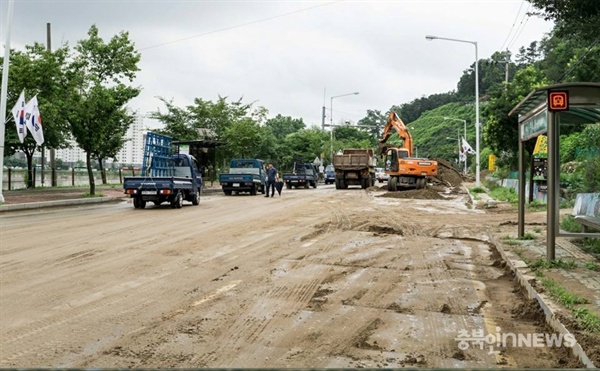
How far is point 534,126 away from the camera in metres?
10.1

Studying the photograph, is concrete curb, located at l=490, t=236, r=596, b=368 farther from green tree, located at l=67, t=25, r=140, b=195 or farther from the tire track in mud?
green tree, located at l=67, t=25, r=140, b=195

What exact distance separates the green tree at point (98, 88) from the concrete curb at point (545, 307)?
22.0m

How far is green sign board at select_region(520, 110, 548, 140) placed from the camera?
9289 mm

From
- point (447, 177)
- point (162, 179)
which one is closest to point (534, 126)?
point (162, 179)

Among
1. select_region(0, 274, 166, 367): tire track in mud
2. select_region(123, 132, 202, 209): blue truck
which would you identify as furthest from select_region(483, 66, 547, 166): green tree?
select_region(0, 274, 166, 367): tire track in mud

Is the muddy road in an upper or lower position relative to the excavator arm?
lower

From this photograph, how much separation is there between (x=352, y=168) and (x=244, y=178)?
428 inches

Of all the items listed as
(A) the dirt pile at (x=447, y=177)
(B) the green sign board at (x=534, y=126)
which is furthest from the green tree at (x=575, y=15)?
(A) the dirt pile at (x=447, y=177)

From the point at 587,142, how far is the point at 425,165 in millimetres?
12760

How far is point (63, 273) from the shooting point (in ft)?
26.7

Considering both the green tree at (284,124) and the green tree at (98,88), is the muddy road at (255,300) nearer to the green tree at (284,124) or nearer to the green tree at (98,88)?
the green tree at (98,88)

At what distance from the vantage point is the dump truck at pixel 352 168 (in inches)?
1603

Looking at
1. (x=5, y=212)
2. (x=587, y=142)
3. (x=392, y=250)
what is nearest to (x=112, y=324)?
(x=392, y=250)

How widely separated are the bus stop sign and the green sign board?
0.43 meters
